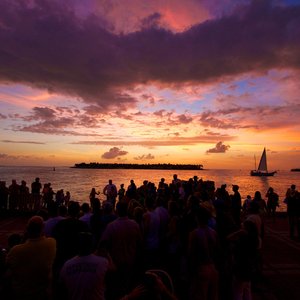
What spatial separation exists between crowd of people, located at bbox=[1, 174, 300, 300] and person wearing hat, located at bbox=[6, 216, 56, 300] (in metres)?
0.01

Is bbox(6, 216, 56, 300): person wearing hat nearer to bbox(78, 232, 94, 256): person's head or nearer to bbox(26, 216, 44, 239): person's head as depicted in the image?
bbox(26, 216, 44, 239): person's head

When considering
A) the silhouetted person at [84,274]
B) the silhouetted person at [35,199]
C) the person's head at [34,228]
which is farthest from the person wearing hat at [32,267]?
the silhouetted person at [35,199]

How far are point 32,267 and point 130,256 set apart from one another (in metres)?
1.73

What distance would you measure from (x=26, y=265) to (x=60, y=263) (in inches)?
32.3

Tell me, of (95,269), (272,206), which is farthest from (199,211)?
(272,206)

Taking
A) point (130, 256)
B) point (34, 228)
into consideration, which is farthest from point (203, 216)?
point (34, 228)

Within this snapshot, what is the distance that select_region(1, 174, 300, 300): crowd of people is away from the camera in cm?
299

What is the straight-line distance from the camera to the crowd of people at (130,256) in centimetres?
299

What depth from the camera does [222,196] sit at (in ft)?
29.5

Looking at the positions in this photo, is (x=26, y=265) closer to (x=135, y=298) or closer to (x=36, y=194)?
(x=135, y=298)

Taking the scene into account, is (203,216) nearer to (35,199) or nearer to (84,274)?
(84,274)

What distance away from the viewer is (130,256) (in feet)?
15.1

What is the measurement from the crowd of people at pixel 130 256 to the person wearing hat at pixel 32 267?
0.4 inches

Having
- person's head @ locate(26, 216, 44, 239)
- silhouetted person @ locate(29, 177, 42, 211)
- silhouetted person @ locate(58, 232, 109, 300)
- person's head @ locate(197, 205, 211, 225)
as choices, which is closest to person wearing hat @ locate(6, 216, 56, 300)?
person's head @ locate(26, 216, 44, 239)
